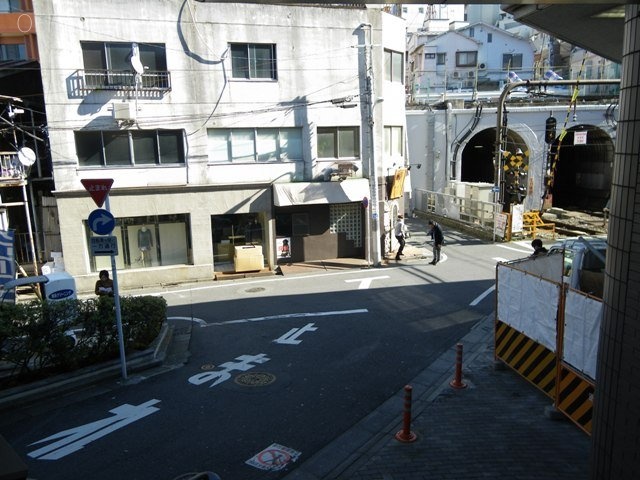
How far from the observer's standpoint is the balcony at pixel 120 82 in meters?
17.2

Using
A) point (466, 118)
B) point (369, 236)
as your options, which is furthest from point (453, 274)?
point (466, 118)

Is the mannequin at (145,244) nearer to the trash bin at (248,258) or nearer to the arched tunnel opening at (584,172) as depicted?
the trash bin at (248,258)

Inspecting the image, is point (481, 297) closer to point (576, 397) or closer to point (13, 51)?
point (576, 397)

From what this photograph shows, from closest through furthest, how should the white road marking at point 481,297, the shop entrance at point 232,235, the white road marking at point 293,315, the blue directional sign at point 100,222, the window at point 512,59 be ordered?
the blue directional sign at point 100,222 → the white road marking at point 293,315 → the white road marking at point 481,297 → the shop entrance at point 232,235 → the window at point 512,59

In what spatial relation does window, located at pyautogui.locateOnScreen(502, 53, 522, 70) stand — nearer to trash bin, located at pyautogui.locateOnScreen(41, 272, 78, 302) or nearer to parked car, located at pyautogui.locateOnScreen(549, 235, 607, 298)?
parked car, located at pyautogui.locateOnScreen(549, 235, 607, 298)

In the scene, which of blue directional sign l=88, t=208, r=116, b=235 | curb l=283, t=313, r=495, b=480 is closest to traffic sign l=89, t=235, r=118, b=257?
blue directional sign l=88, t=208, r=116, b=235

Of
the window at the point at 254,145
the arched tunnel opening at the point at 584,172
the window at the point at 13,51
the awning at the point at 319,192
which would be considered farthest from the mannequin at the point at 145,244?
the arched tunnel opening at the point at 584,172

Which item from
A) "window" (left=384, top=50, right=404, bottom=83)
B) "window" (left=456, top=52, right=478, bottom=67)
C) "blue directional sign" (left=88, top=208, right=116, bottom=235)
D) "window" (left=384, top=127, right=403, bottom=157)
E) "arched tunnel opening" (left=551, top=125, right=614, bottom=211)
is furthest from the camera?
"window" (left=456, top=52, right=478, bottom=67)

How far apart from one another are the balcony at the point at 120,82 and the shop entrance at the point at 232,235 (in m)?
5.22

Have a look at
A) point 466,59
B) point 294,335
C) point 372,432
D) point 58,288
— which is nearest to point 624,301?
point 372,432

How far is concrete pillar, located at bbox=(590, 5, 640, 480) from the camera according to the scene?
4035 millimetres

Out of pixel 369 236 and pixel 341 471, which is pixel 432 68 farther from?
pixel 341 471

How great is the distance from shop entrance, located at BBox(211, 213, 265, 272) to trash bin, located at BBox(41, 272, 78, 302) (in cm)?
906

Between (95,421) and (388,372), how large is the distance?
17.3 ft
